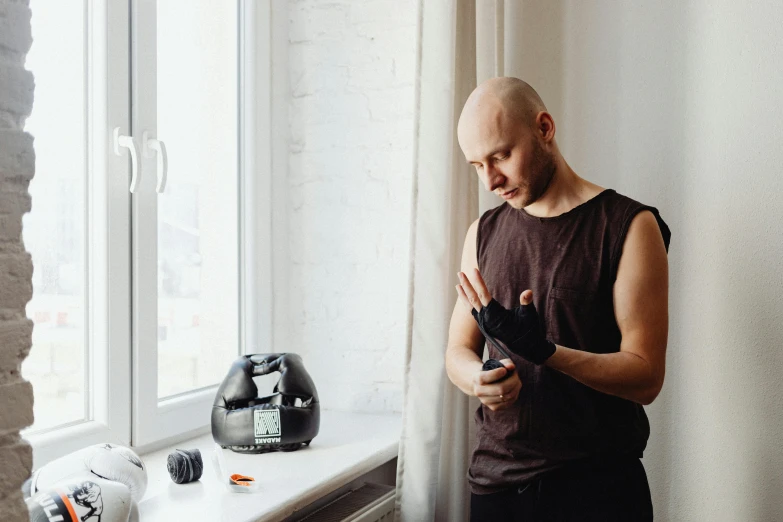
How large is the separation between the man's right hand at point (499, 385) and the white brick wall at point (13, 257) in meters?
0.77

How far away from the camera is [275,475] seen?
1.64 metres

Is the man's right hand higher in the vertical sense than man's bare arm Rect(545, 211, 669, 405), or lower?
lower

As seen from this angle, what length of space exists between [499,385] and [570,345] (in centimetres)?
21

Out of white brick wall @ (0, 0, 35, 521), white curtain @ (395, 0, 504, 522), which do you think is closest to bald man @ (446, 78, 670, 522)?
white curtain @ (395, 0, 504, 522)

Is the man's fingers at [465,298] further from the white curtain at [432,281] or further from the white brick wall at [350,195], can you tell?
the white brick wall at [350,195]

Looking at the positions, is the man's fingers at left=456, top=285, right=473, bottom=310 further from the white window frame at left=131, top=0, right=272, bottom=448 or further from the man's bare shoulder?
the white window frame at left=131, top=0, right=272, bottom=448

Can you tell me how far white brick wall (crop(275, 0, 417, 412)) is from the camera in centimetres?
229

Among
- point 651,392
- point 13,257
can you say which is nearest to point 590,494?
point 651,392

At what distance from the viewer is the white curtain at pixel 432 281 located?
183cm

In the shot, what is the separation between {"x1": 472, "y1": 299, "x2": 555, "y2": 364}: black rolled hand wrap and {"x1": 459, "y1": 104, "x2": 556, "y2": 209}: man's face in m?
0.30

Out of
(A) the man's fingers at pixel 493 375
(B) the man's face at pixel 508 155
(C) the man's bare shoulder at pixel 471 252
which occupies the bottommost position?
(A) the man's fingers at pixel 493 375

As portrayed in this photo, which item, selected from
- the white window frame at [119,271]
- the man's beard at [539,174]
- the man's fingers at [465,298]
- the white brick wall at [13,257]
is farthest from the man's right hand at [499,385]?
the white window frame at [119,271]

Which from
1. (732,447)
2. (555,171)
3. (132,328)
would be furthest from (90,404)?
(732,447)

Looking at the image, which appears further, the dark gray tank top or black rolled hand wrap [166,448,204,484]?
black rolled hand wrap [166,448,204,484]
